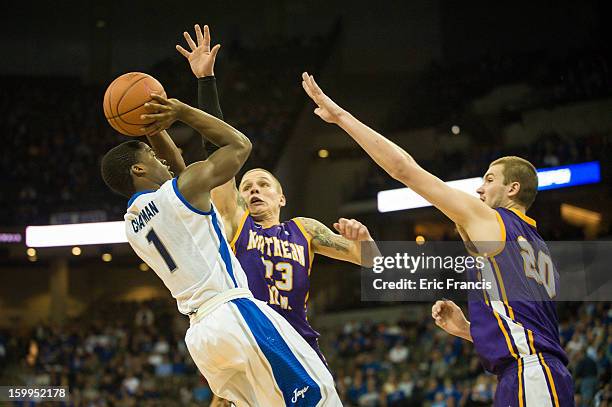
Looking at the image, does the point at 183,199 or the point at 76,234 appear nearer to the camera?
the point at 183,199

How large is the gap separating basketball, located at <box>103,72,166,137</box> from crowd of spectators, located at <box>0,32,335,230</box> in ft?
48.9

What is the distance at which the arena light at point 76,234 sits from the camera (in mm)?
18422

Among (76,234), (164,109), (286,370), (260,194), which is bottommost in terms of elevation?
(286,370)

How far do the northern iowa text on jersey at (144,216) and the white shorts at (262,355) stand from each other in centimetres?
57

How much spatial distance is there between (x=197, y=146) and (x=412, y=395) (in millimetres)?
8407

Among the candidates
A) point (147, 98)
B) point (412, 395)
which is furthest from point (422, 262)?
point (412, 395)

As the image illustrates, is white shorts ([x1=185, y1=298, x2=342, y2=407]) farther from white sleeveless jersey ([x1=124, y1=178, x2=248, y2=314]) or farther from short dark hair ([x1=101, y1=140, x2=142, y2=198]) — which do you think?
short dark hair ([x1=101, y1=140, x2=142, y2=198])

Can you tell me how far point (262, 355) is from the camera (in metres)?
3.87

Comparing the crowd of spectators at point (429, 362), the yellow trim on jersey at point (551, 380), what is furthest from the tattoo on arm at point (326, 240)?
the crowd of spectators at point (429, 362)

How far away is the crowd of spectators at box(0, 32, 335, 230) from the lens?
19.8m

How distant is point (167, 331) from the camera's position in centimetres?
2022

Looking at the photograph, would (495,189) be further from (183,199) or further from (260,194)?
(260,194)

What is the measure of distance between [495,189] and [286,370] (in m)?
1.44

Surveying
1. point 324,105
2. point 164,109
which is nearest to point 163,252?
point 164,109
